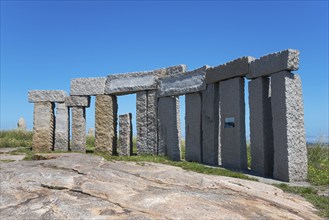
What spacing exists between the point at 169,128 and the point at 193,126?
105cm

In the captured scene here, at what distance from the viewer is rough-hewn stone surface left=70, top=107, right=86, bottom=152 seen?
1572 centimetres

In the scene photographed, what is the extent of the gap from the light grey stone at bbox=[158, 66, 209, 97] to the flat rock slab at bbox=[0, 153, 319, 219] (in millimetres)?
5745

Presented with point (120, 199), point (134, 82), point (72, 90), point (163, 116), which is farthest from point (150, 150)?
point (120, 199)

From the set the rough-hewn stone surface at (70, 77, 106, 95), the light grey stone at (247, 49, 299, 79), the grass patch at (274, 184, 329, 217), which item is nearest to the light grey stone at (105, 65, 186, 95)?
the rough-hewn stone surface at (70, 77, 106, 95)

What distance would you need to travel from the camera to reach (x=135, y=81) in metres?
14.8

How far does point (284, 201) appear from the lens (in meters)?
6.17

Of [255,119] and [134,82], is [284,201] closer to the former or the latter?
[255,119]

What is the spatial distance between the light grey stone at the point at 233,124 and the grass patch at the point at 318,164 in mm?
2074

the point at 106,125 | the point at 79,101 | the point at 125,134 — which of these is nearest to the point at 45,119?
the point at 79,101

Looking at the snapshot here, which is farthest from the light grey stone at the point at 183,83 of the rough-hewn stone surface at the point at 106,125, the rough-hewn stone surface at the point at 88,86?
the rough-hewn stone surface at the point at 88,86

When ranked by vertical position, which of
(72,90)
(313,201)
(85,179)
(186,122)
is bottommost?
(313,201)

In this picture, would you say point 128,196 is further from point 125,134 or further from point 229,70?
point 125,134

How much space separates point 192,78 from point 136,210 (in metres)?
8.77

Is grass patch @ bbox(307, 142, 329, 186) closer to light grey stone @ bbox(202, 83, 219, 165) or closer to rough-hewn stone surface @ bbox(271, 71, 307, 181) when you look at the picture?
rough-hewn stone surface @ bbox(271, 71, 307, 181)
